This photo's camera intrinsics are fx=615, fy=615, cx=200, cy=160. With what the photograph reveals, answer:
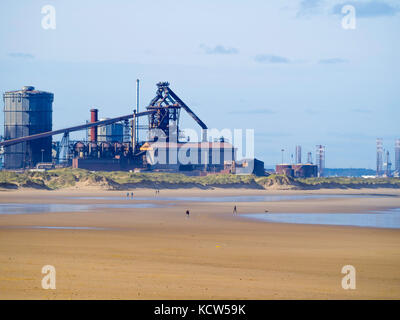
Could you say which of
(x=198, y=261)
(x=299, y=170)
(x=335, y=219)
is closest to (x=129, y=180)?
(x=335, y=219)

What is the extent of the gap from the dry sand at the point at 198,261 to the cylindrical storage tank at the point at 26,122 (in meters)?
83.5

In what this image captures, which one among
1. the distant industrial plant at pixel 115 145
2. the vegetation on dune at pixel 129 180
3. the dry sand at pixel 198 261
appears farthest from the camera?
the distant industrial plant at pixel 115 145

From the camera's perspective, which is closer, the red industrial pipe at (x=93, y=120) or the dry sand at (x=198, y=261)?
the dry sand at (x=198, y=261)

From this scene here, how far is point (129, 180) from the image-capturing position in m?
92.0

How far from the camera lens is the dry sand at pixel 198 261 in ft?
47.0

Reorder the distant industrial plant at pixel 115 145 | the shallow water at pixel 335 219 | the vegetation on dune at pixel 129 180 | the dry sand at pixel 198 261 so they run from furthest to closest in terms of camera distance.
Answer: the distant industrial plant at pixel 115 145 → the vegetation on dune at pixel 129 180 → the shallow water at pixel 335 219 → the dry sand at pixel 198 261

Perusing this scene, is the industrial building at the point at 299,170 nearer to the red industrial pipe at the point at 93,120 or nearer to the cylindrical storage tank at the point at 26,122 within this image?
the red industrial pipe at the point at 93,120

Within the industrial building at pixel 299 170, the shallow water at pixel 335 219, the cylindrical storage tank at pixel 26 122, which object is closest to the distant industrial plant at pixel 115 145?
the cylindrical storage tank at pixel 26 122

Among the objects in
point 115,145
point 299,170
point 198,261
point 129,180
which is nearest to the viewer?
point 198,261

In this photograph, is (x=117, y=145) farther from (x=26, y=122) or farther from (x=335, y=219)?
(x=335, y=219)

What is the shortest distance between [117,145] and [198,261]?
9605 cm
